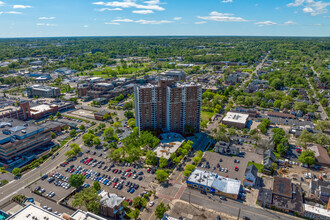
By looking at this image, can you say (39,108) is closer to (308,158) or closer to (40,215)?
(40,215)

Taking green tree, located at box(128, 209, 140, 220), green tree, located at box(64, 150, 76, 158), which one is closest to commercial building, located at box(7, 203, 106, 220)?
green tree, located at box(128, 209, 140, 220)

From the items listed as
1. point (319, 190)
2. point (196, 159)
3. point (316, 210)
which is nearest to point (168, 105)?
point (196, 159)

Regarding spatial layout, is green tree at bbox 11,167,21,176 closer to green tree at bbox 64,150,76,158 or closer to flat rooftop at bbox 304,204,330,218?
green tree at bbox 64,150,76,158

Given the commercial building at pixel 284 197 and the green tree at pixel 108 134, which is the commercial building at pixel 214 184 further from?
the green tree at pixel 108 134

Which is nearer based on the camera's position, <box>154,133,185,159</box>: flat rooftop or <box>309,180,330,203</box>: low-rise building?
<box>309,180,330,203</box>: low-rise building

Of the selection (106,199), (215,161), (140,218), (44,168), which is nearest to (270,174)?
(215,161)

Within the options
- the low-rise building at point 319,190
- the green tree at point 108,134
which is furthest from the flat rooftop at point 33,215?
the low-rise building at point 319,190

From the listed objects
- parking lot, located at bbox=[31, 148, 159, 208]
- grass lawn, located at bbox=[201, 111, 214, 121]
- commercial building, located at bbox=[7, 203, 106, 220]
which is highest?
A: commercial building, located at bbox=[7, 203, 106, 220]
